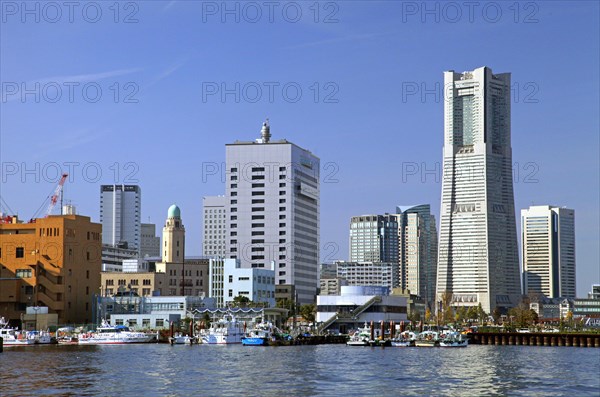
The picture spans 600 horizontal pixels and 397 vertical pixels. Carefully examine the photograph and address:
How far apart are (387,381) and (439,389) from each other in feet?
32.0

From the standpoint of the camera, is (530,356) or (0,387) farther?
(530,356)

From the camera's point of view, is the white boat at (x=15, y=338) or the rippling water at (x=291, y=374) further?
the white boat at (x=15, y=338)

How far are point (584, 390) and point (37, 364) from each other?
68584 mm

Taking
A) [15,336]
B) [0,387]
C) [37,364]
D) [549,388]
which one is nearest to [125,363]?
[37,364]

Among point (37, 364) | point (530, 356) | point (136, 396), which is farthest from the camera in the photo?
point (530, 356)

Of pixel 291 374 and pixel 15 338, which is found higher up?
pixel 291 374

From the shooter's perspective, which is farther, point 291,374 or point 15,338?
point 15,338

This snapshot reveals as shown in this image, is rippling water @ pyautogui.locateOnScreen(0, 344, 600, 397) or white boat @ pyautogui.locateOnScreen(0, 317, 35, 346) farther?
white boat @ pyautogui.locateOnScreen(0, 317, 35, 346)

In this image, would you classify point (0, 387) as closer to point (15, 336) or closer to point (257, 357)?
point (257, 357)

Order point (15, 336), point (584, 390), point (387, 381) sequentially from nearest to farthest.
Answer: point (584, 390), point (387, 381), point (15, 336)

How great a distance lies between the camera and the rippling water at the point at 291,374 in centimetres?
9412

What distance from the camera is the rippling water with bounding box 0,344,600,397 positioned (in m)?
94.1

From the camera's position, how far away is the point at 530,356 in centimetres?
16050

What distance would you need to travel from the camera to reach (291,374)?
113 metres
